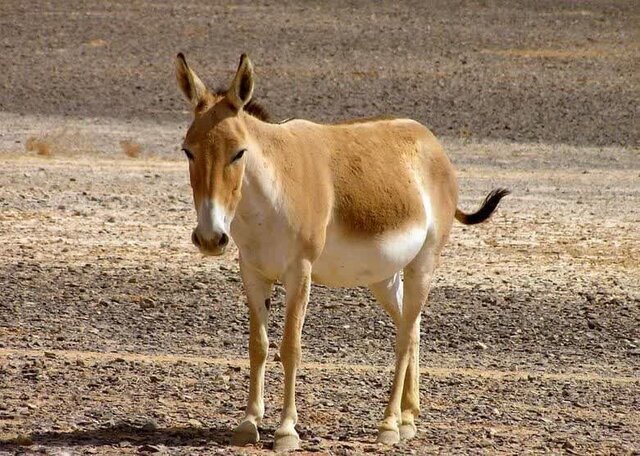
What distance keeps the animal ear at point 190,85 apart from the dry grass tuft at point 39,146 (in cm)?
1356

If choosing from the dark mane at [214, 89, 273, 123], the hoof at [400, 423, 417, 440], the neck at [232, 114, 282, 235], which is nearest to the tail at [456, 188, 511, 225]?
the hoof at [400, 423, 417, 440]

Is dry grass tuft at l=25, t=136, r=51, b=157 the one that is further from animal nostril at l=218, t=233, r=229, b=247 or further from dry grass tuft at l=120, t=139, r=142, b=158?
animal nostril at l=218, t=233, r=229, b=247

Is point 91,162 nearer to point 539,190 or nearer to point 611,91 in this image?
point 539,190

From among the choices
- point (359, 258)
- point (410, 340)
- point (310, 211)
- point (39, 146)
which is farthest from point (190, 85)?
point (39, 146)

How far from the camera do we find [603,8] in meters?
35.1

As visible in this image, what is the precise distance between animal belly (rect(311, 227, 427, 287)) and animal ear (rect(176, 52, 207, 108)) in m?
1.00

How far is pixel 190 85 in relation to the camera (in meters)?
8.23

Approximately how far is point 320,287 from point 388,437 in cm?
454

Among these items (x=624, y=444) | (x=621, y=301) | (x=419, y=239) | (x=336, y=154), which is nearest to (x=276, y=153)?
(x=336, y=154)

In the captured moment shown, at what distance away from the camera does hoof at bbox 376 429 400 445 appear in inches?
349

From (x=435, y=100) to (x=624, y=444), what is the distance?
18.6 m

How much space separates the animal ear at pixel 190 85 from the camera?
820 centimetres

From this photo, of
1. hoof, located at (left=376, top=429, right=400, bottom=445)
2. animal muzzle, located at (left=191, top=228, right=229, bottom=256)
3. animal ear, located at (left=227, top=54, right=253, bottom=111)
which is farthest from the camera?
hoof, located at (left=376, top=429, right=400, bottom=445)

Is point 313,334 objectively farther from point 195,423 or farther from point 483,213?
point 195,423
